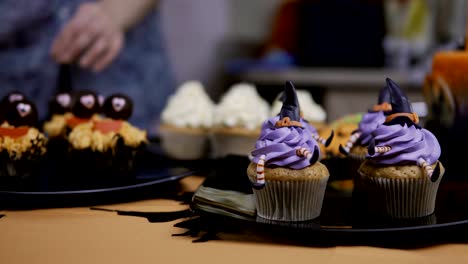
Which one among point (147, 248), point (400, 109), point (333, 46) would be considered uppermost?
point (333, 46)

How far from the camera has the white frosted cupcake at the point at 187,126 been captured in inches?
72.9

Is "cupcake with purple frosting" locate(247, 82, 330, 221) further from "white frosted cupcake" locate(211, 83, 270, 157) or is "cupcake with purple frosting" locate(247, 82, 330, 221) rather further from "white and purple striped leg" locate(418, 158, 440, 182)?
"white frosted cupcake" locate(211, 83, 270, 157)

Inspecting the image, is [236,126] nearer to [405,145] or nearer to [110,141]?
[110,141]

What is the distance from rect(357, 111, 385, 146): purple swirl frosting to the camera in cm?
141

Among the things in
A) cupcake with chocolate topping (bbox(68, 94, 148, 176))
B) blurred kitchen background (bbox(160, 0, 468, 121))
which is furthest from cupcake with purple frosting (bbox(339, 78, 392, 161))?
blurred kitchen background (bbox(160, 0, 468, 121))

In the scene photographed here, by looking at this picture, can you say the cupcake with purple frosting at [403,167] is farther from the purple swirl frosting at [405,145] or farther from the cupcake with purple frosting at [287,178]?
the cupcake with purple frosting at [287,178]

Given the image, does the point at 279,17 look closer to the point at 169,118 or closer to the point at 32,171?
the point at 169,118

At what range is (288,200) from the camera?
3.78 ft

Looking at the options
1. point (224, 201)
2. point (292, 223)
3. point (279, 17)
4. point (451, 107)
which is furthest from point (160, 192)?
point (279, 17)

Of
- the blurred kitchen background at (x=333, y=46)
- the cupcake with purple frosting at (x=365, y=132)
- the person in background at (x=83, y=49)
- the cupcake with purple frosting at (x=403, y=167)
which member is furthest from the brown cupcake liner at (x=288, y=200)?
the blurred kitchen background at (x=333, y=46)

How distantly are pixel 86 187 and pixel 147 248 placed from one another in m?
0.33

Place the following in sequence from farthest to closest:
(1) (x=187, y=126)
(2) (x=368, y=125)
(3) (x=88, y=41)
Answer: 1. (3) (x=88, y=41)
2. (1) (x=187, y=126)
3. (2) (x=368, y=125)

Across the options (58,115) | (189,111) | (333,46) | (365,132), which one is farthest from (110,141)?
(333,46)

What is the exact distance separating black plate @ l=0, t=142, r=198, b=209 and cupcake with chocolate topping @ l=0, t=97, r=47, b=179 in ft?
0.09
